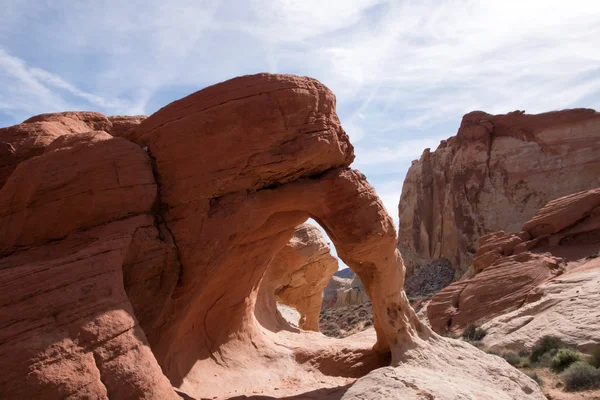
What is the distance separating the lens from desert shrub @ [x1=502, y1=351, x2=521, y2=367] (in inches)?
486

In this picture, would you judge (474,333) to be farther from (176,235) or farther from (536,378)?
(176,235)

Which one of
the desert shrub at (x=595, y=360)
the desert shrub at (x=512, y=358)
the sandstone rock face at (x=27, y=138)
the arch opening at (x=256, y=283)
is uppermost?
the sandstone rock face at (x=27, y=138)

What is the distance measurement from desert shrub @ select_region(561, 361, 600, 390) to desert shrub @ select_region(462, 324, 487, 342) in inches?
191

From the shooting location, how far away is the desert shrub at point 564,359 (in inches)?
442

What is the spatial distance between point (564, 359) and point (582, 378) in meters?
1.47

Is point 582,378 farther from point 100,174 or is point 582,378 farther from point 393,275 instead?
point 100,174

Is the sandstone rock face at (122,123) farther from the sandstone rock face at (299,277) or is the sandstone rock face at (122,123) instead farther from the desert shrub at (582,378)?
the desert shrub at (582,378)

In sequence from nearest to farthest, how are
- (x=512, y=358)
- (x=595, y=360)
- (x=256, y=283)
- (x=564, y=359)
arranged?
(x=595, y=360) → (x=564, y=359) → (x=256, y=283) → (x=512, y=358)

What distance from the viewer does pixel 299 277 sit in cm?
1688

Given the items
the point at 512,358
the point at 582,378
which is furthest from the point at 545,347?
the point at 582,378

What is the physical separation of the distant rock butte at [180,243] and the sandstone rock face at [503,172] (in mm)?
28596

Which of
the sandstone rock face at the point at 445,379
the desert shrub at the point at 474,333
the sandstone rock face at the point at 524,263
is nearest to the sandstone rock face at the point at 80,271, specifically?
the sandstone rock face at the point at 445,379

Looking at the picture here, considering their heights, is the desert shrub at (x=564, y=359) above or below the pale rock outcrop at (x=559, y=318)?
below

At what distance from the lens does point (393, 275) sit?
979 centimetres
